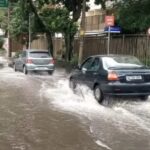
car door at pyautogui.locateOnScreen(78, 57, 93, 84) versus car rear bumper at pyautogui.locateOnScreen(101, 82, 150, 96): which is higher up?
car door at pyautogui.locateOnScreen(78, 57, 93, 84)

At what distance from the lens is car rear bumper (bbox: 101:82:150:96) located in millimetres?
13141

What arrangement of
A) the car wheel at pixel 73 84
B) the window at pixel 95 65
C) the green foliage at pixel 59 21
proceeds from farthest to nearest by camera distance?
1. the green foliage at pixel 59 21
2. the car wheel at pixel 73 84
3. the window at pixel 95 65

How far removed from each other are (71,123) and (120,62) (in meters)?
3.94

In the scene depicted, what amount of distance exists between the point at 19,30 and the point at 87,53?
10.5 m

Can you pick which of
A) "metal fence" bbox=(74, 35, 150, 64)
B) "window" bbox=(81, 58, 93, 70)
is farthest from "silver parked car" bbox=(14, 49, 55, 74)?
"window" bbox=(81, 58, 93, 70)

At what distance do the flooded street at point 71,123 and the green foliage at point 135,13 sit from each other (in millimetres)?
11773

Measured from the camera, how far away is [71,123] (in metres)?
10.6

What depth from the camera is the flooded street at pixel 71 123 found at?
855cm

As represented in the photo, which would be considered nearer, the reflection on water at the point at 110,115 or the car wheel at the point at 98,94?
the reflection on water at the point at 110,115

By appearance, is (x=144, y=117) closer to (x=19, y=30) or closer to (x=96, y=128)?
(x=96, y=128)

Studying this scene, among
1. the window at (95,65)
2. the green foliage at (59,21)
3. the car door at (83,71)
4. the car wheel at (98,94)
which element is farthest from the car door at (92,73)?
the green foliage at (59,21)

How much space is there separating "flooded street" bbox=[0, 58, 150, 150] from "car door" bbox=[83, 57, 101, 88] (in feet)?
1.16

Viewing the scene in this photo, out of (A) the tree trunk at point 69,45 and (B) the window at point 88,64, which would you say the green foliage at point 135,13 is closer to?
(A) the tree trunk at point 69,45

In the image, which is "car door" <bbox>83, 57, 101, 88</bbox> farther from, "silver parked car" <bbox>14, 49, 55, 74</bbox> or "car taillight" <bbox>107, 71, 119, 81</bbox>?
"silver parked car" <bbox>14, 49, 55, 74</bbox>
